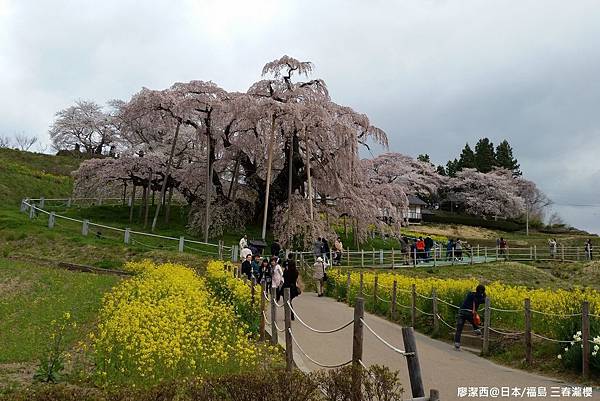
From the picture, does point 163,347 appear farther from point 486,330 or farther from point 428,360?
point 486,330

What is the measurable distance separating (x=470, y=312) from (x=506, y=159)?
7564cm

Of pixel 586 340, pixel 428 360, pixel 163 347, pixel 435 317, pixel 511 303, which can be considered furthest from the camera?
pixel 435 317

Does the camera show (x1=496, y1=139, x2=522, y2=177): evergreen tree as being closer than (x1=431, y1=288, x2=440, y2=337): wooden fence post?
No

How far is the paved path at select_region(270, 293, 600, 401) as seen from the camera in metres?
7.94

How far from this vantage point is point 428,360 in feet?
31.6

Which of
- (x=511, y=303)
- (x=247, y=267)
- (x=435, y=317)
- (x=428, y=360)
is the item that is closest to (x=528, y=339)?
(x=428, y=360)

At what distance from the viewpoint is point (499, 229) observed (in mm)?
64312

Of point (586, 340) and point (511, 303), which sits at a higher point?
point (511, 303)

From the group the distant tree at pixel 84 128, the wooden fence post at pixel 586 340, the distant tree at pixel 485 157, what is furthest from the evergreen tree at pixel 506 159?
the wooden fence post at pixel 586 340

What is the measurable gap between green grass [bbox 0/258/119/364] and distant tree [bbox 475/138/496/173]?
69605 millimetres

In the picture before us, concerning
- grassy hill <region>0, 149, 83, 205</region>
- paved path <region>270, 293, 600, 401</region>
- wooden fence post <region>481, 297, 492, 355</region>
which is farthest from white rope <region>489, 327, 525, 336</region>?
grassy hill <region>0, 149, 83, 205</region>

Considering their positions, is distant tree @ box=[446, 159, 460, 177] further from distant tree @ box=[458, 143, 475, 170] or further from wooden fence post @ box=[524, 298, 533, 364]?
wooden fence post @ box=[524, 298, 533, 364]

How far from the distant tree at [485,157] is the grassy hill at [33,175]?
5651cm

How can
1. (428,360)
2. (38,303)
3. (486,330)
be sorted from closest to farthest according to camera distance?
(428,360) < (486,330) < (38,303)
